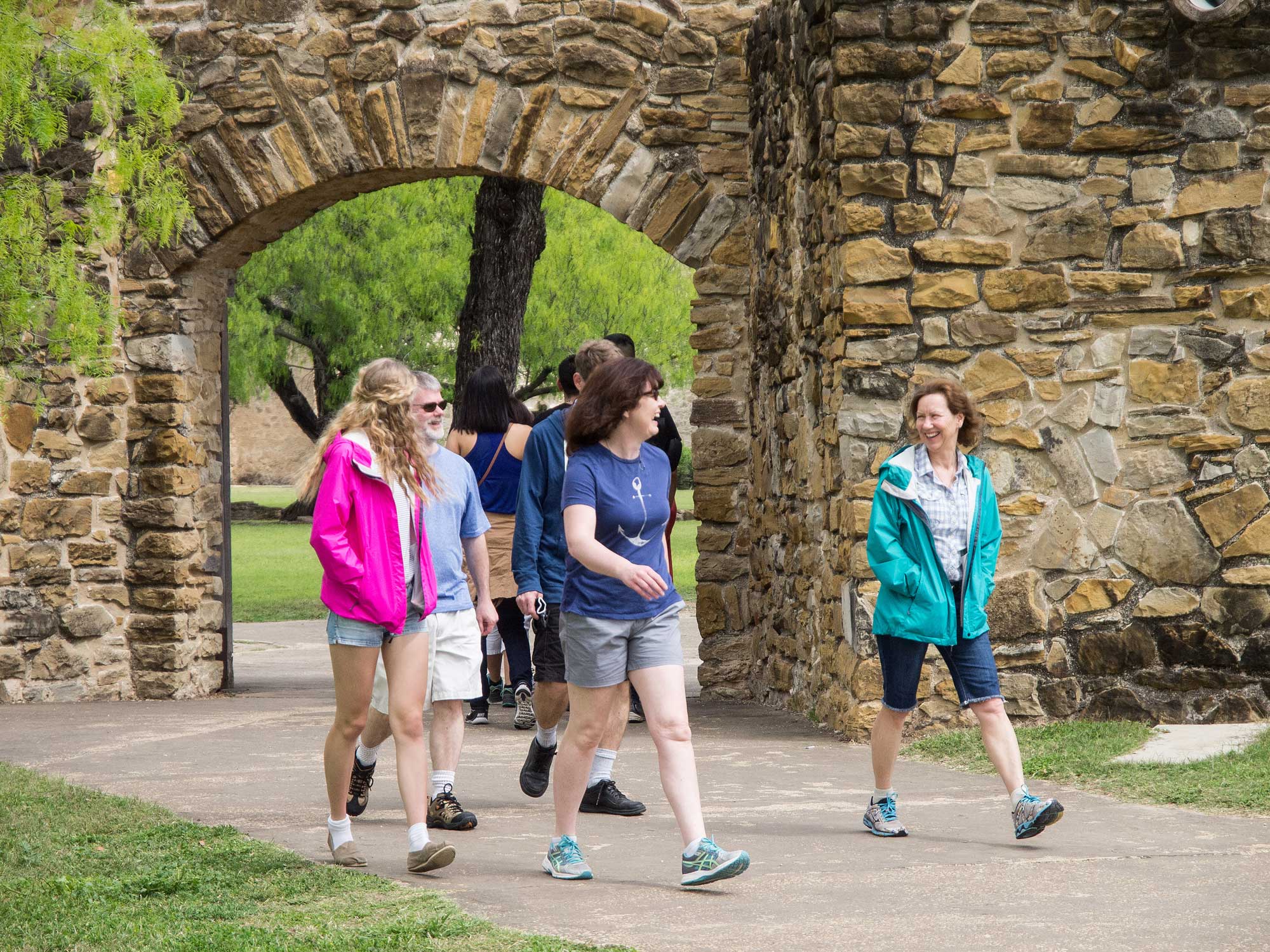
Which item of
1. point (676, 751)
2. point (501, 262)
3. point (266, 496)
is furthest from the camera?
point (266, 496)

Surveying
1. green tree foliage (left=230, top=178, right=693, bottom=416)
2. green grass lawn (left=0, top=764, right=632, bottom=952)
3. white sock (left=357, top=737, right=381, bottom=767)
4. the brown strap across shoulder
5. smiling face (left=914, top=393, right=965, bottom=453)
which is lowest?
green grass lawn (left=0, top=764, right=632, bottom=952)

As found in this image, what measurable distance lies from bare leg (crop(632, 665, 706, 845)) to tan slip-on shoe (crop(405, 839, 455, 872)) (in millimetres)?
681

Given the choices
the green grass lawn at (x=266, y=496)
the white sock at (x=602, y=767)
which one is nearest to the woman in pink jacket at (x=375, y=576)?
the white sock at (x=602, y=767)

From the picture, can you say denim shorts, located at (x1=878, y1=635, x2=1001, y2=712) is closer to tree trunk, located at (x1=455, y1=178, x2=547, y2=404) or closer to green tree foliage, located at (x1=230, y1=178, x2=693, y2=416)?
tree trunk, located at (x1=455, y1=178, x2=547, y2=404)

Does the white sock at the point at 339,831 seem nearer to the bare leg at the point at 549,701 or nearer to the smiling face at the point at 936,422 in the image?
the bare leg at the point at 549,701

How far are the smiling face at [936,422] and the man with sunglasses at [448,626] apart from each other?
152 centimetres

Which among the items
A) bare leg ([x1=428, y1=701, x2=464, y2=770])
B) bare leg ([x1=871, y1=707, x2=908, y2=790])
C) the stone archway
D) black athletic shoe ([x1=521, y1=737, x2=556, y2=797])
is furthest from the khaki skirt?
bare leg ([x1=871, y1=707, x2=908, y2=790])

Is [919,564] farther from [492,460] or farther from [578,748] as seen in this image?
[492,460]

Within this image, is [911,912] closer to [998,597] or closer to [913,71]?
[998,597]

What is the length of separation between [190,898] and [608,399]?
1.81 metres

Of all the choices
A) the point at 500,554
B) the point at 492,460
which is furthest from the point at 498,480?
the point at 500,554

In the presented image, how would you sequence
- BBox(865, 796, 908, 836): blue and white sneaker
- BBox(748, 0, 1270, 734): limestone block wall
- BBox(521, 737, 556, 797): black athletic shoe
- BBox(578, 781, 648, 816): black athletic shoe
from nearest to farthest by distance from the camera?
BBox(865, 796, 908, 836): blue and white sneaker < BBox(578, 781, 648, 816): black athletic shoe < BBox(521, 737, 556, 797): black athletic shoe < BBox(748, 0, 1270, 734): limestone block wall

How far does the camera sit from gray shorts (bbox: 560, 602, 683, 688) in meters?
4.55

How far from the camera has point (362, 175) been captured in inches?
379
